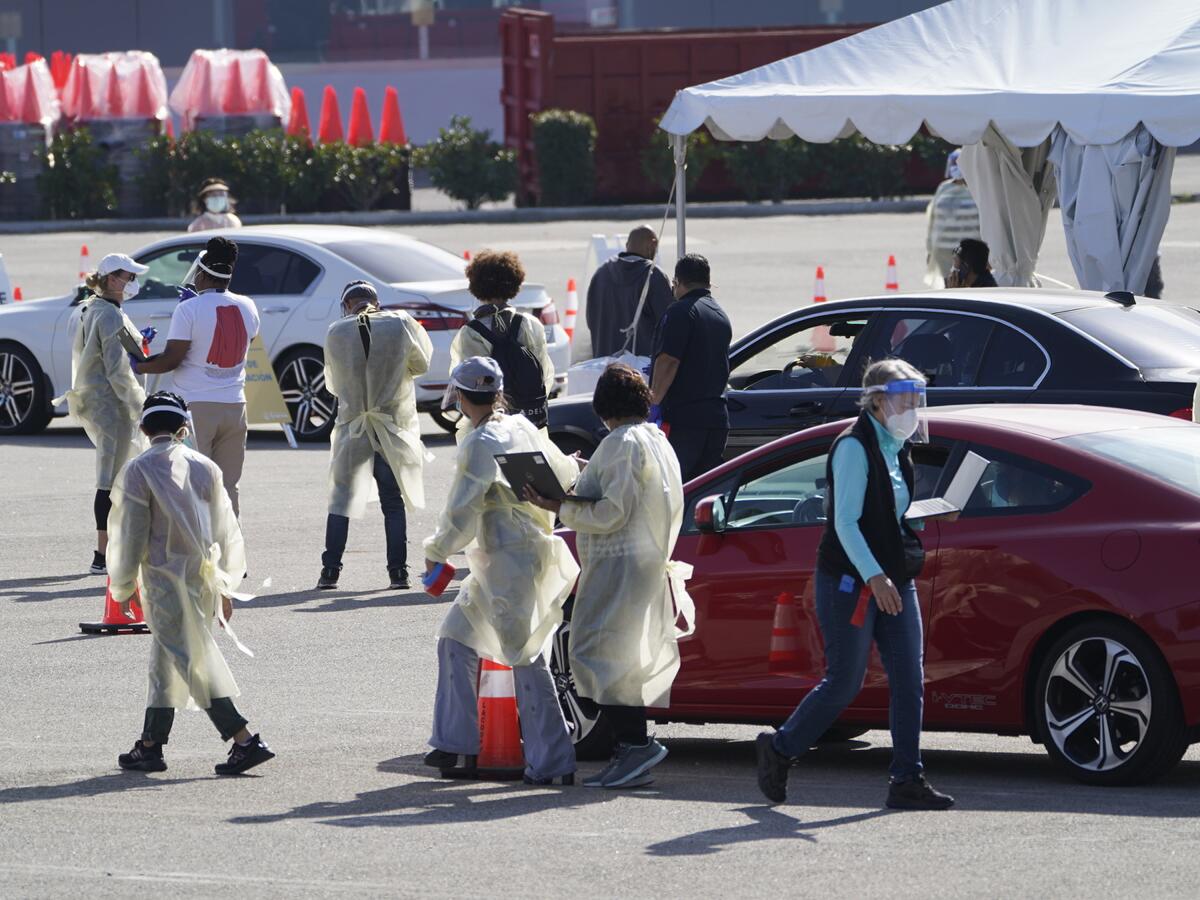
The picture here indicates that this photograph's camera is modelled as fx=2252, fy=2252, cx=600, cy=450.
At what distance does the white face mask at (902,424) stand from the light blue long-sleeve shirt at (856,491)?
3 centimetres

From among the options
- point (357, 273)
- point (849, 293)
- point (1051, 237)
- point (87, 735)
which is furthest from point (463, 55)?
point (87, 735)

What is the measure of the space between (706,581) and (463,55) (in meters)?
52.4

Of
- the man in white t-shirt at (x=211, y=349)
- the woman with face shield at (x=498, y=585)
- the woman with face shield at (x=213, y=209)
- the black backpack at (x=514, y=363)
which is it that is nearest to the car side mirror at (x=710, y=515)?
the woman with face shield at (x=498, y=585)

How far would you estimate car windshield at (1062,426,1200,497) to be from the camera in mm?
8016

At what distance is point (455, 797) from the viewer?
8141 millimetres

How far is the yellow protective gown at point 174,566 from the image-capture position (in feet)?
27.7

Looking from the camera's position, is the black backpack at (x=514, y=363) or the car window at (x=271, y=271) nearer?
the black backpack at (x=514, y=363)

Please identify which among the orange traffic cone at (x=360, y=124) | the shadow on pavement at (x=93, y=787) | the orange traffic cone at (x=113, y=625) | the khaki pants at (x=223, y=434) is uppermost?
the orange traffic cone at (x=360, y=124)

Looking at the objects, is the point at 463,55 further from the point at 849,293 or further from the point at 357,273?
the point at 357,273

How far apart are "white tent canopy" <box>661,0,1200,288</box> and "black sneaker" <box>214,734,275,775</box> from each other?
835 centimetres

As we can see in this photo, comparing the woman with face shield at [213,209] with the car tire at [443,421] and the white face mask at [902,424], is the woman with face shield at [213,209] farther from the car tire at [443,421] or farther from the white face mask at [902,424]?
the white face mask at [902,424]

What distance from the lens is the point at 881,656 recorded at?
7.70 metres

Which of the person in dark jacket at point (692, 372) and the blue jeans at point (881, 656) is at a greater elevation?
the person in dark jacket at point (692, 372)

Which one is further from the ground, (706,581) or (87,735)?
(706,581)
